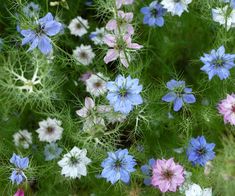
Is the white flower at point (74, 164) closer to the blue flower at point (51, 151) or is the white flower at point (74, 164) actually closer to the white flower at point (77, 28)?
the blue flower at point (51, 151)

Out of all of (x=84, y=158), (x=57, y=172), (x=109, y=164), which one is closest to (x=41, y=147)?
(x=57, y=172)

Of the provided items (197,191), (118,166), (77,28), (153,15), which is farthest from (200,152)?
(77,28)

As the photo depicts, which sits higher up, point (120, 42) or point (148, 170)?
point (120, 42)

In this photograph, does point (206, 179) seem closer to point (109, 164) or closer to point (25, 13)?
point (109, 164)

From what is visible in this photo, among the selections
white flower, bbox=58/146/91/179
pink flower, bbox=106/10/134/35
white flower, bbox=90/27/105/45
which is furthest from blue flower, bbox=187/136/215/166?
white flower, bbox=90/27/105/45

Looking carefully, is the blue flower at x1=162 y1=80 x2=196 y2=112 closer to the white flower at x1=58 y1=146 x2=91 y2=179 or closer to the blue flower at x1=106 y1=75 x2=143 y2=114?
the blue flower at x1=106 y1=75 x2=143 y2=114

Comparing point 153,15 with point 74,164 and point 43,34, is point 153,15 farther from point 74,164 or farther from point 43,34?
point 74,164

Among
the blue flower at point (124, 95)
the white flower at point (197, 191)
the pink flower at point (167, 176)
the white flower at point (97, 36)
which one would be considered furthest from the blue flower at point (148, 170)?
the white flower at point (97, 36)
